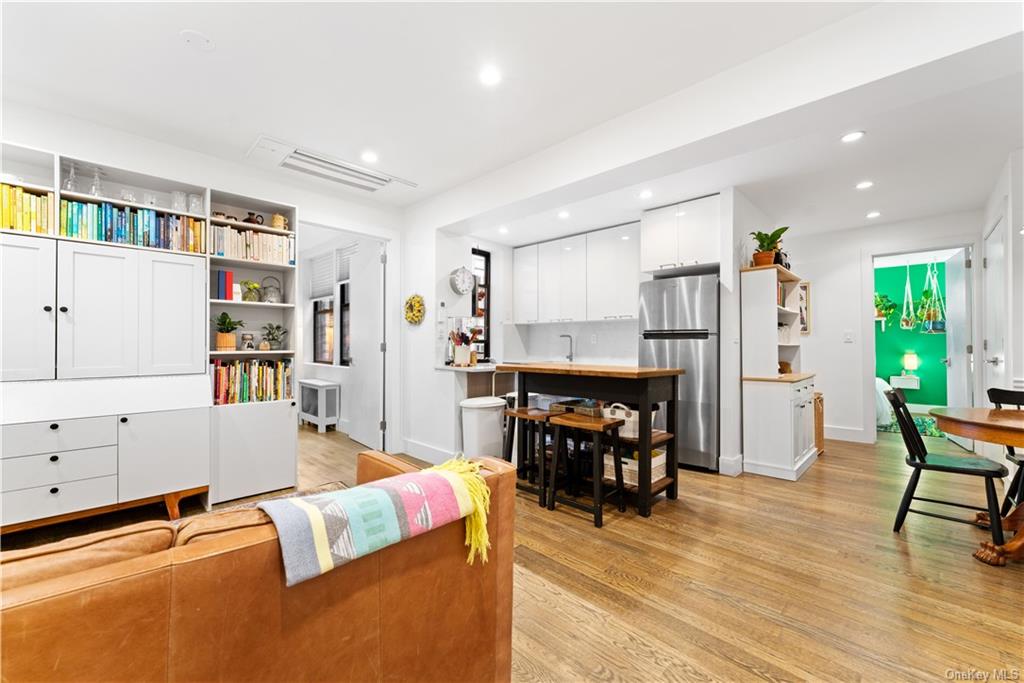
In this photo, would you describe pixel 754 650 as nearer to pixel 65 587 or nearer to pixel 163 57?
pixel 65 587

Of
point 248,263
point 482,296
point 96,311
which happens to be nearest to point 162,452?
point 96,311

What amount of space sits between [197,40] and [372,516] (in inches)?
101

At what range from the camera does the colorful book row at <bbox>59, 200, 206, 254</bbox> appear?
2768mm

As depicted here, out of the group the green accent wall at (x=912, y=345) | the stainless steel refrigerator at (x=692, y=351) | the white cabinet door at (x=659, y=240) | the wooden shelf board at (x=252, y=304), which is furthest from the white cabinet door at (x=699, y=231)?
the green accent wall at (x=912, y=345)

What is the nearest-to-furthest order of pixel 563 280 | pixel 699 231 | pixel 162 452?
pixel 162 452
pixel 699 231
pixel 563 280

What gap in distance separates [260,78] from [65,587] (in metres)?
2.69

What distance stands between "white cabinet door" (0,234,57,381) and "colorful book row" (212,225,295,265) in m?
0.91

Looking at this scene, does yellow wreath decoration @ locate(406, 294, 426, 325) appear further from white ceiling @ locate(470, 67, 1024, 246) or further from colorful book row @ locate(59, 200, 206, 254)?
colorful book row @ locate(59, 200, 206, 254)

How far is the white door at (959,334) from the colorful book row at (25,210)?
816 cm

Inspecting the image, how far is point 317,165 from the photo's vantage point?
3541 millimetres

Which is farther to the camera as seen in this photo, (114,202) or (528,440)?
(528,440)

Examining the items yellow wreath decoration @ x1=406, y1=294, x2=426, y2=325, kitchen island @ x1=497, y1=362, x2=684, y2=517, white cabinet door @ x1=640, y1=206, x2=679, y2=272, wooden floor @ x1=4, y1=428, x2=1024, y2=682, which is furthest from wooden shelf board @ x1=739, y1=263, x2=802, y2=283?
yellow wreath decoration @ x1=406, y1=294, x2=426, y2=325

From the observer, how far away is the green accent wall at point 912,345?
7301 mm

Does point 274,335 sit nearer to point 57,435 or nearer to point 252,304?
point 252,304
